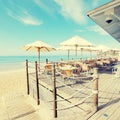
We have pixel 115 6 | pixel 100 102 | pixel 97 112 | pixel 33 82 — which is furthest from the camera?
pixel 33 82

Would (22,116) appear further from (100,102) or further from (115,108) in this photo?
(115,108)

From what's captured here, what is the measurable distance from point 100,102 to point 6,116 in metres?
4.42

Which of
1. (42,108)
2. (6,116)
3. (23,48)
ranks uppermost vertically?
(23,48)

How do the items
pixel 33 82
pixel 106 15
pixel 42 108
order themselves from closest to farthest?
1. pixel 106 15
2. pixel 42 108
3. pixel 33 82

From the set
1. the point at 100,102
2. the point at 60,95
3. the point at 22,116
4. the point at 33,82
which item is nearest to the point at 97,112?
the point at 100,102

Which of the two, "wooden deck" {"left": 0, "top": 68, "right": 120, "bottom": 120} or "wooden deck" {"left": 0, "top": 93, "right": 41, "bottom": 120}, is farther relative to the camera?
"wooden deck" {"left": 0, "top": 93, "right": 41, "bottom": 120}

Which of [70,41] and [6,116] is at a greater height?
[70,41]

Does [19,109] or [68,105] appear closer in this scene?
[68,105]

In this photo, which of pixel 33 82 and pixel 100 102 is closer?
pixel 100 102

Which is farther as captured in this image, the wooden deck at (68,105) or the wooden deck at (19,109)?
the wooden deck at (19,109)

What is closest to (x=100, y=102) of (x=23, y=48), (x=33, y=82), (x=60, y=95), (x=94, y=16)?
(x=60, y=95)

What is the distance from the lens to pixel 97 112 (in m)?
5.00

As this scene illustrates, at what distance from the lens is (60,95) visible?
23.8ft

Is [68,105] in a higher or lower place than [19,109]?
higher
